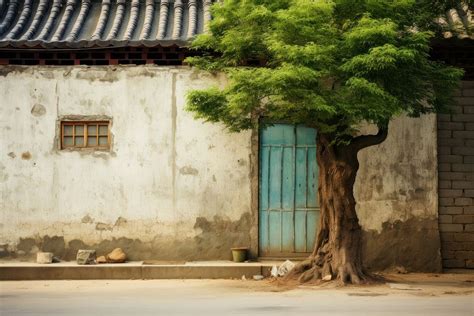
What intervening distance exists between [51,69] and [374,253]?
667 cm

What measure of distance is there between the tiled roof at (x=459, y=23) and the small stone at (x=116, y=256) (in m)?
6.65

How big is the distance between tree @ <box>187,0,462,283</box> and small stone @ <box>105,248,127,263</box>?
10.2 feet

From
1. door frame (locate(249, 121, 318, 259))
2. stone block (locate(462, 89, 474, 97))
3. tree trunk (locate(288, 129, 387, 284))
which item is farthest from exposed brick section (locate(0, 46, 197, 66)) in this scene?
stone block (locate(462, 89, 474, 97))

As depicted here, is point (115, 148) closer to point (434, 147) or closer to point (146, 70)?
point (146, 70)

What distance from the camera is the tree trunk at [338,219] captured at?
10242mm

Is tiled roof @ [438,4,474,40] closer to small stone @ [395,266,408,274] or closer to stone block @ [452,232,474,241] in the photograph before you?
stone block @ [452,232,474,241]

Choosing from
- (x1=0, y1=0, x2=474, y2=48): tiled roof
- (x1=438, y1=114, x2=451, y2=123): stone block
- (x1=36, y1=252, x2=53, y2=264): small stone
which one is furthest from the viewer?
(x1=438, y1=114, x2=451, y2=123): stone block

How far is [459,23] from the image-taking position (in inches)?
463

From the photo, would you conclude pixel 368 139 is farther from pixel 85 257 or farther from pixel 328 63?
pixel 85 257

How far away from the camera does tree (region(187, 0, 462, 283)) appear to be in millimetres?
9180

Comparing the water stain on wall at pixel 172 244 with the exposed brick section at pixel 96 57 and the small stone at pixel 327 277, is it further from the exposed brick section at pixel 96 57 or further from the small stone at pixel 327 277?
the exposed brick section at pixel 96 57

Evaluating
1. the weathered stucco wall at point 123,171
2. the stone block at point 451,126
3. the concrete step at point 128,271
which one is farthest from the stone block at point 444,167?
the concrete step at point 128,271

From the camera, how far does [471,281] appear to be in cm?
1071

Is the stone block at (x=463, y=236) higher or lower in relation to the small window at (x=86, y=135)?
lower
